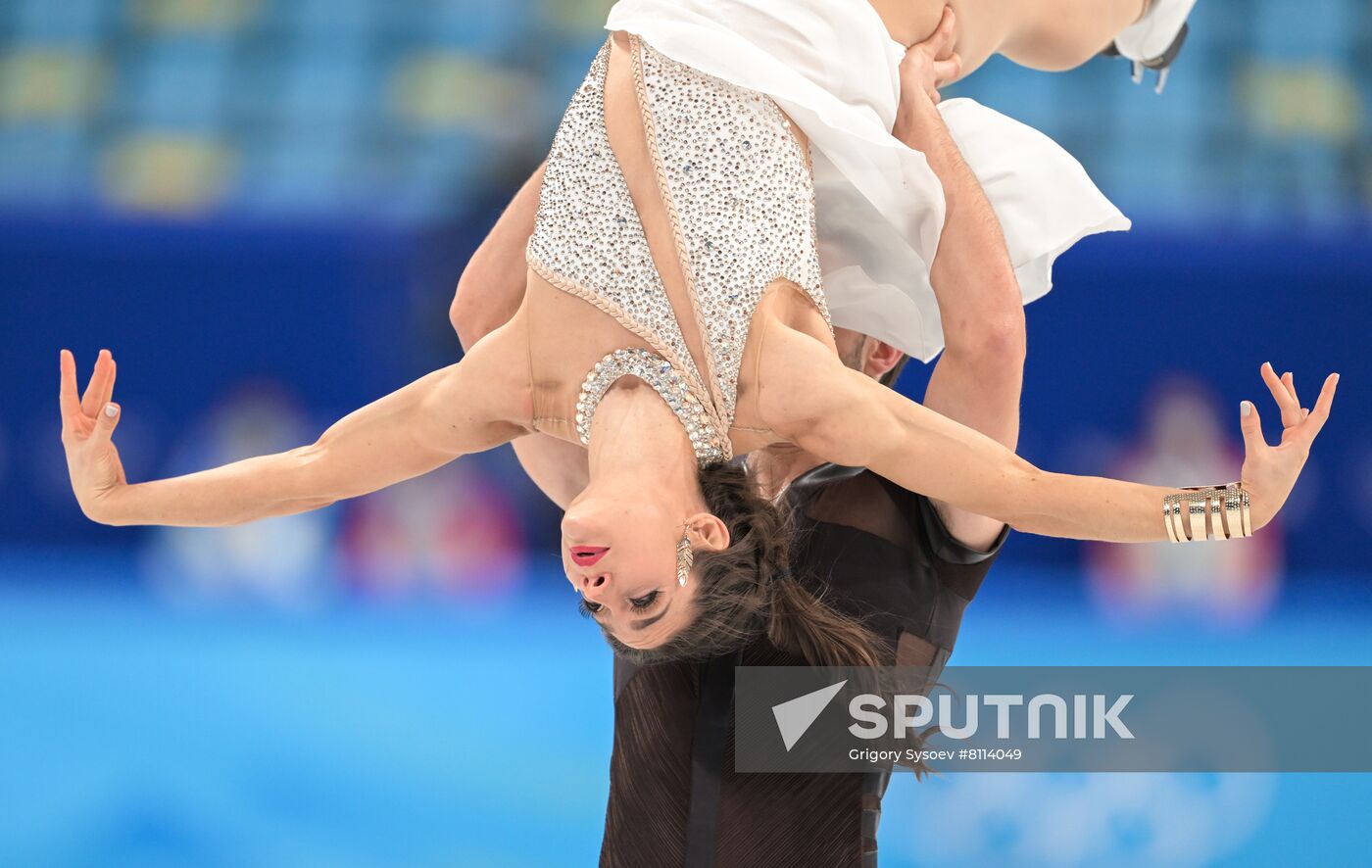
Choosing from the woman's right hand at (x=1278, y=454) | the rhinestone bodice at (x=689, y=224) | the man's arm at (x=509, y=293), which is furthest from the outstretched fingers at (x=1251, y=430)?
the man's arm at (x=509, y=293)

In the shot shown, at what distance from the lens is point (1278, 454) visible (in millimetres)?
2029

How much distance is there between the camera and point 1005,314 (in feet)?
8.33

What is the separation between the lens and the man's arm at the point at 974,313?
2.54 m

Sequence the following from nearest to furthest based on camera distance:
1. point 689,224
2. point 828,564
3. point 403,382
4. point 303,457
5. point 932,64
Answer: point 689,224 → point 303,457 → point 828,564 → point 932,64 → point 403,382

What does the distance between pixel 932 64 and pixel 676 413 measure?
38.7 inches

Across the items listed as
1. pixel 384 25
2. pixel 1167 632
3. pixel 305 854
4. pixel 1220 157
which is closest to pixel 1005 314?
pixel 305 854

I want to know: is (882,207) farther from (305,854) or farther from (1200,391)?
(1200,391)

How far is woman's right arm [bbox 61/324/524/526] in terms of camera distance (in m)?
2.31

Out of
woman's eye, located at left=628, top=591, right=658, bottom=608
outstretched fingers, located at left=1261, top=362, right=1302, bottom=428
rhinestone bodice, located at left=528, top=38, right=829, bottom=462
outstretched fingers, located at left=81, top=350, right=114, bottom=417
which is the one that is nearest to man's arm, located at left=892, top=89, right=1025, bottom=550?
rhinestone bodice, located at left=528, top=38, right=829, bottom=462

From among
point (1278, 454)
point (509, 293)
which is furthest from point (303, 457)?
point (1278, 454)

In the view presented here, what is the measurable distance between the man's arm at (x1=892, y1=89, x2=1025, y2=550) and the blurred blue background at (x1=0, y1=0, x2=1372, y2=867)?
1369mm

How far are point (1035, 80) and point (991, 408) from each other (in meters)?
4.38

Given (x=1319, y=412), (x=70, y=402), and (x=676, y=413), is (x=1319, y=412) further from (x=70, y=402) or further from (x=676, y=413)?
(x=70, y=402)

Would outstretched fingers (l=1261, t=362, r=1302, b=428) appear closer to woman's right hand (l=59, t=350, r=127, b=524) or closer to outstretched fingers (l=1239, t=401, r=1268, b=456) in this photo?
outstretched fingers (l=1239, t=401, r=1268, b=456)
